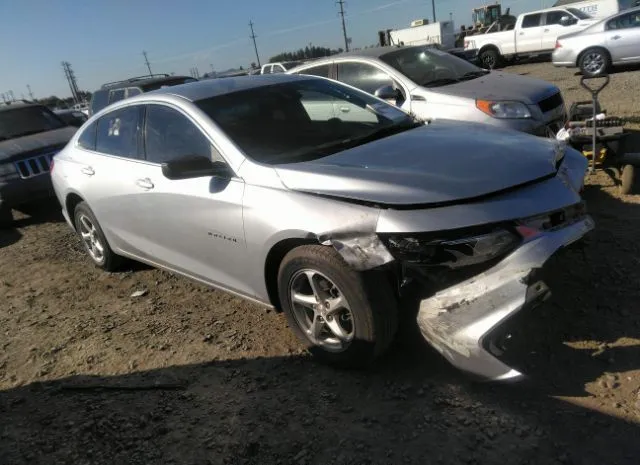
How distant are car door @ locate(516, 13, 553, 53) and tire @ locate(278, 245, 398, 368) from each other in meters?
20.6

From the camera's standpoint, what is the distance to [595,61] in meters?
14.2

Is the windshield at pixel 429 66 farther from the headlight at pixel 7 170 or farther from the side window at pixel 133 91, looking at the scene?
the side window at pixel 133 91

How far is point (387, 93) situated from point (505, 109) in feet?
4.38

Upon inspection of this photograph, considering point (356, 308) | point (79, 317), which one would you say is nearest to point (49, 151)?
point (79, 317)

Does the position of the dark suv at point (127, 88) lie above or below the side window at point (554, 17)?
above

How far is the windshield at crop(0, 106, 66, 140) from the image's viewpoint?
845cm

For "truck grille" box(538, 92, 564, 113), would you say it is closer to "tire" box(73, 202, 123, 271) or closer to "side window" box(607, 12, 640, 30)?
"tire" box(73, 202, 123, 271)

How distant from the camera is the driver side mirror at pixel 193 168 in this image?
10.3ft

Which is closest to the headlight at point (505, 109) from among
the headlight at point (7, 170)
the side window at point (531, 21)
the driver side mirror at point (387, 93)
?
the driver side mirror at point (387, 93)

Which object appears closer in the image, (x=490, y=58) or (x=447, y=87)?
(x=447, y=87)

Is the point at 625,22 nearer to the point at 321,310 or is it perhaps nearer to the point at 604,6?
the point at 604,6

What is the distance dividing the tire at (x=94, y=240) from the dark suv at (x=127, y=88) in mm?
6506

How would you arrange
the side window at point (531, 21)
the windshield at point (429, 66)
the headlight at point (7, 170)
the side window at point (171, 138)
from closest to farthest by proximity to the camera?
the side window at point (171, 138) < the windshield at point (429, 66) < the headlight at point (7, 170) < the side window at point (531, 21)

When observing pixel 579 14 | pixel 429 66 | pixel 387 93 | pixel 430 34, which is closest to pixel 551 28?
pixel 579 14
